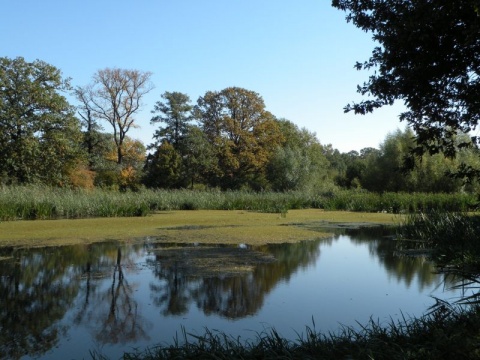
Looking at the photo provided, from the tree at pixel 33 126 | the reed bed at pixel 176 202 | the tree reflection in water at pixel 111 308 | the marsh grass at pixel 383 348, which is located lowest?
the tree reflection in water at pixel 111 308

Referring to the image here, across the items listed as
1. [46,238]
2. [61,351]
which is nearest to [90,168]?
[46,238]

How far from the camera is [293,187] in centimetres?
3353

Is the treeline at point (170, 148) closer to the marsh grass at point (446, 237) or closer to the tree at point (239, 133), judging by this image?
the tree at point (239, 133)

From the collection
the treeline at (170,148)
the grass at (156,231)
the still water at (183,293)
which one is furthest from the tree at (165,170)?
the still water at (183,293)

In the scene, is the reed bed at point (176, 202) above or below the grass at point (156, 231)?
above

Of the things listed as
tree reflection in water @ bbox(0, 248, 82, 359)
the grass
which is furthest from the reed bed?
tree reflection in water @ bbox(0, 248, 82, 359)

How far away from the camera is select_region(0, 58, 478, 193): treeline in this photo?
910 inches

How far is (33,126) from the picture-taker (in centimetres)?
2325

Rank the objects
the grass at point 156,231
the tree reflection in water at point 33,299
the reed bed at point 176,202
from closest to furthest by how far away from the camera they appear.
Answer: the tree reflection in water at point 33,299 < the grass at point 156,231 < the reed bed at point 176,202

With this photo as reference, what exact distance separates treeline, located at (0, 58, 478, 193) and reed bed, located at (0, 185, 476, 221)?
3.34 m

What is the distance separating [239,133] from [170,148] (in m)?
5.98

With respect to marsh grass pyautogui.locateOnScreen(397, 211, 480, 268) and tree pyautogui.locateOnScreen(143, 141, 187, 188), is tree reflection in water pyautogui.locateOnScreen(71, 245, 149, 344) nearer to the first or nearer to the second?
marsh grass pyautogui.locateOnScreen(397, 211, 480, 268)

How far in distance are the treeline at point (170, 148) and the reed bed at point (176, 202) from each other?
10.9 ft

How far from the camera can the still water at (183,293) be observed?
493 centimetres
